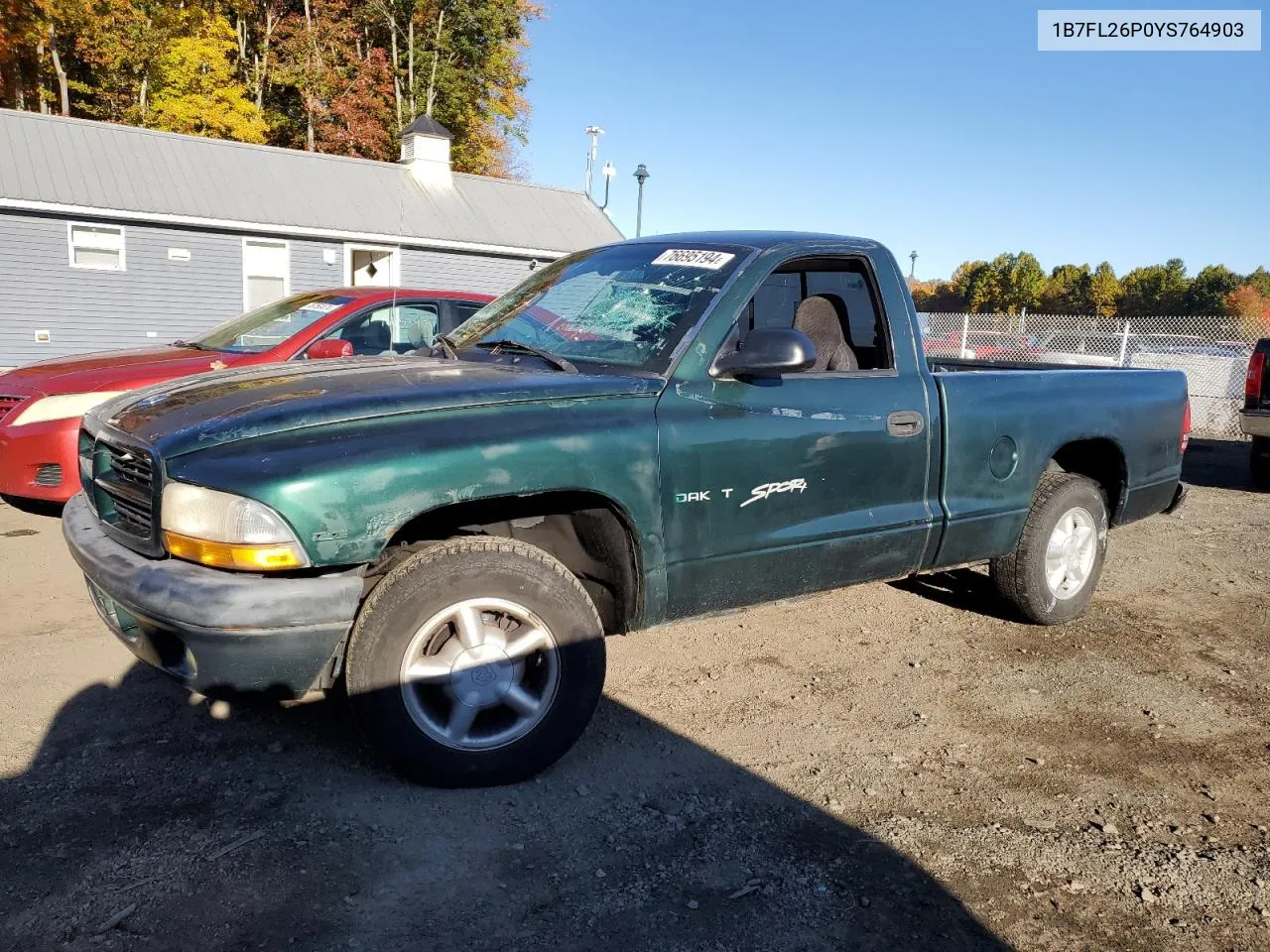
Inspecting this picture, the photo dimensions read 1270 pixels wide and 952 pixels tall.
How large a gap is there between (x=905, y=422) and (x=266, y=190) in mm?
17469

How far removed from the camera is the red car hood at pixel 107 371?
6.04 metres

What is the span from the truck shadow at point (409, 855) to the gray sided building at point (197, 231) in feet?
→ 43.8

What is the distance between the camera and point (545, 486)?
3076 millimetres

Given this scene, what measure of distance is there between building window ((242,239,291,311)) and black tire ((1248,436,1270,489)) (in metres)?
16.0

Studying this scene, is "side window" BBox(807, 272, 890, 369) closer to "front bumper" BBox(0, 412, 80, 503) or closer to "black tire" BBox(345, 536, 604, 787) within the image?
"black tire" BBox(345, 536, 604, 787)

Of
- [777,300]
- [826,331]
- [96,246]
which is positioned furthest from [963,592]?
[96,246]

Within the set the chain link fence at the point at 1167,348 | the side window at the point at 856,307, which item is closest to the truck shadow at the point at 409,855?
the side window at the point at 856,307

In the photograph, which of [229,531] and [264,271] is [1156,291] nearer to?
[264,271]

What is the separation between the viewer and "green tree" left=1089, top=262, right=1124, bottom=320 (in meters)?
59.5

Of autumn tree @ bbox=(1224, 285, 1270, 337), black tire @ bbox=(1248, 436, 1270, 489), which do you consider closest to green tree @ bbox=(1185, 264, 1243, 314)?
autumn tree @ bbox=(1224, 285, 1270, 337)

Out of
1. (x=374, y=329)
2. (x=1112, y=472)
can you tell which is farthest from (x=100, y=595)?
(x=1112, y=472)

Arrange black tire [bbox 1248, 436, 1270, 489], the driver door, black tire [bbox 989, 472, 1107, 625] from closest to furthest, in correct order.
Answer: the driver door, black tire [bbox 989, 472, 1107, 625], black tire [bbox 1248, 436, 1270, 489]

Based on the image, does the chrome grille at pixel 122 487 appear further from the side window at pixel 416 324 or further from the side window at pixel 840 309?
the side window at pixel 416 324

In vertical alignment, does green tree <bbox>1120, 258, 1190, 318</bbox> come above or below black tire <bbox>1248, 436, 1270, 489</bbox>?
above
